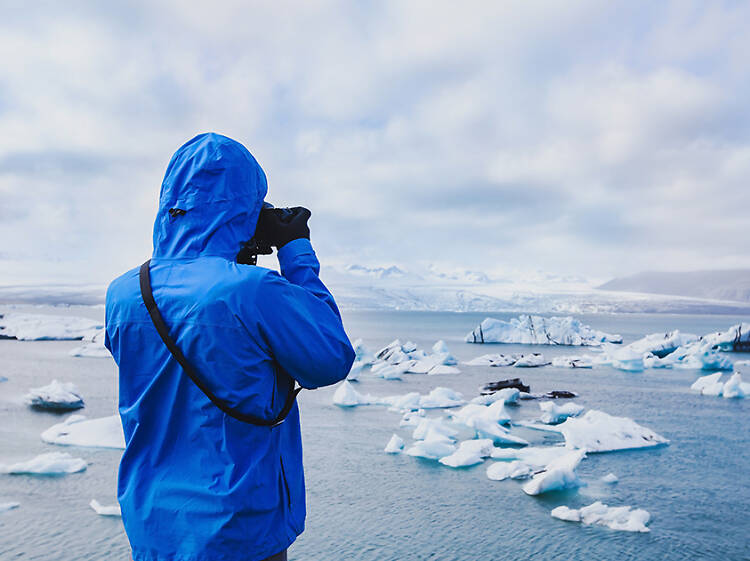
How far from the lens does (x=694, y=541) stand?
561 centimetres

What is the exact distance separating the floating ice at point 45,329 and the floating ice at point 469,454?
33134mm

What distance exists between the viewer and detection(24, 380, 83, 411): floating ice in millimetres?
12383

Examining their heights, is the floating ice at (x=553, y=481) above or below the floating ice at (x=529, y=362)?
above

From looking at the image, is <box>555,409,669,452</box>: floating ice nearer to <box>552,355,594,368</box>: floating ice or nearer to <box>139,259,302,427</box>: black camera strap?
<box>139,259,302,427</box>: black camera strap

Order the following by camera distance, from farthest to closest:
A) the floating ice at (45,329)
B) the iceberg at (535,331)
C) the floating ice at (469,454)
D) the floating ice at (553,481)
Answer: the floating ice at (45,329) < the iceberg at (535,331) < the floating ice at (469,454) < the floating ice at (553,481)

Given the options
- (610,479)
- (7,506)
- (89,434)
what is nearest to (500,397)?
(610,479)

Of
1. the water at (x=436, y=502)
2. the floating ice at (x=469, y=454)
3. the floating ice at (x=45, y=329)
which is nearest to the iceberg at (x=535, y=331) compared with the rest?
the water at (x=436, y=502)

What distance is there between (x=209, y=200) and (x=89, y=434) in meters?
9.19

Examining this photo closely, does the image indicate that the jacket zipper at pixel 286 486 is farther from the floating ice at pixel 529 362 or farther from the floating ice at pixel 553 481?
the floating ice at pixel 529 362

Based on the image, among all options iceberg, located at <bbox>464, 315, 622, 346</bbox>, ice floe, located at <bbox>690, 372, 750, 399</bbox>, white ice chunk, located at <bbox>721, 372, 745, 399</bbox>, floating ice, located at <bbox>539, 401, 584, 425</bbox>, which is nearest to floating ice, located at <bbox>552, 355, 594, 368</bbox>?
ice floe, located at <bbox>690, 372, 750, 399</bbox>

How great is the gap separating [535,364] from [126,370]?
2315cm

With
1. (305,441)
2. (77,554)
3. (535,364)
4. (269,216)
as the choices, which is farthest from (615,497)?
(535,364)

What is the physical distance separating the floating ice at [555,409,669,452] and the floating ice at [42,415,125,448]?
6618 mm

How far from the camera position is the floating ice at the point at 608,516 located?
18.9 feet
